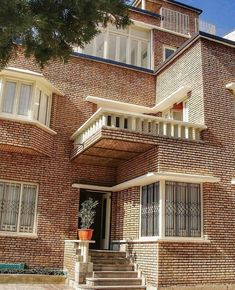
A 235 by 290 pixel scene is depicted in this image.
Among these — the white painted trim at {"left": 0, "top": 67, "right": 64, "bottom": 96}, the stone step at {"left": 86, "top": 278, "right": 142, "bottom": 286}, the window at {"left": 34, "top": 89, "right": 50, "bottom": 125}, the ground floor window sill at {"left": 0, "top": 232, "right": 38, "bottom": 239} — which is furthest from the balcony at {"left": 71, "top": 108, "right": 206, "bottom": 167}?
the stone step at {"left": 86, "top": 278, "right": 142, "bottom": 286}

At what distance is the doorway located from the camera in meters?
15.2

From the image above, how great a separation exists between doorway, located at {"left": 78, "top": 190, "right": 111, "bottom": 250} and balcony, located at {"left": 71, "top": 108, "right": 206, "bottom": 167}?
239cm

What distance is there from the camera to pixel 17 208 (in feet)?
43.9

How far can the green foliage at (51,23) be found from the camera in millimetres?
6891

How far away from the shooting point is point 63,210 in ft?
46.0

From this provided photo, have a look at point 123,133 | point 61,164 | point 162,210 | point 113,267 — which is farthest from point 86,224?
point 123,133

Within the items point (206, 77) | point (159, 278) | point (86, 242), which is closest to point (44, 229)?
point (86, 242)

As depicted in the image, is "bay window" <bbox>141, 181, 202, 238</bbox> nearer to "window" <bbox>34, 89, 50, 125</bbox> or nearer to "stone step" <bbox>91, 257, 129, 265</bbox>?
"stone step" <bbox>91, 257, 129, 265</bbox>

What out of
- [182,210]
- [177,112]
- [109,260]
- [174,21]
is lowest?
[109,260]

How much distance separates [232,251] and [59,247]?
5.89 meters

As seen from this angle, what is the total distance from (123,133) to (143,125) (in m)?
1.16

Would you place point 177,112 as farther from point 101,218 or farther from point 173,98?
point 101,218

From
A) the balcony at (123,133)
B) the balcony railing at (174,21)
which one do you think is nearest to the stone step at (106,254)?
the balcony at (123,133)

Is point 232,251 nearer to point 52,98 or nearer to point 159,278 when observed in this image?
point 159,278
